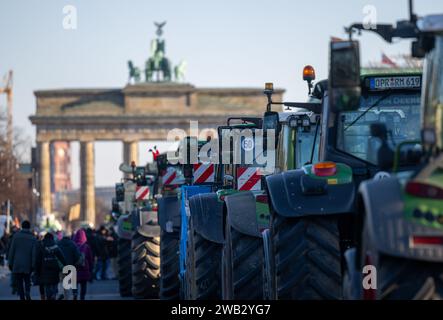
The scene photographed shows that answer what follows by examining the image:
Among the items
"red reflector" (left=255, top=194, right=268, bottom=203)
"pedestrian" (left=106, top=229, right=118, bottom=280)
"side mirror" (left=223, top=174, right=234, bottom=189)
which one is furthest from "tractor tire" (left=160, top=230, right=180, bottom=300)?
"pedestrian" (left=106, top=229, right=118, bottom=280)

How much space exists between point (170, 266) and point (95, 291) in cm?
1317

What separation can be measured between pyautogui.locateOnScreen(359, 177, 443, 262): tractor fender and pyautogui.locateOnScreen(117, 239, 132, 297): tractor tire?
21022 millimetres

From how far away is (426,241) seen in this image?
25.0 feet

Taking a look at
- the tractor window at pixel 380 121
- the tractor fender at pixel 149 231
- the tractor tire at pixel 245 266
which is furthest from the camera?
the tractor fender at pixel 149 231

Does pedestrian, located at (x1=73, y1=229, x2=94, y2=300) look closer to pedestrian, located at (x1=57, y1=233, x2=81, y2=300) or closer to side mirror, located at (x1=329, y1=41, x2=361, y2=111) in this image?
pedestrian, located at (x1=57, y1=233, x2=81, y2=300)

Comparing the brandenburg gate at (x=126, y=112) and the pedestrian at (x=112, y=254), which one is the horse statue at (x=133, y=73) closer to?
the brandenburg gate at (x=126, y=112)

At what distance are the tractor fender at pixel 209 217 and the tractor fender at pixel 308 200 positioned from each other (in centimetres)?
366

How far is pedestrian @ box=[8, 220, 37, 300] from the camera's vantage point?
24.0m

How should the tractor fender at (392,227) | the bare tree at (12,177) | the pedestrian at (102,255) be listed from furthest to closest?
the bare tree at (12,177), the pedestrian at (102,255), the tractor fender at (392,227)

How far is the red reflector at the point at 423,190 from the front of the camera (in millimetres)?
7711

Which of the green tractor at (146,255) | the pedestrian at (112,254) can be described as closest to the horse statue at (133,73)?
the pedestrian at (112,254)
